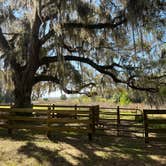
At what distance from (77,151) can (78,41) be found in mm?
6985

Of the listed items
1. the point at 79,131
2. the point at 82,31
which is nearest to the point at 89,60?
the point at 82,31

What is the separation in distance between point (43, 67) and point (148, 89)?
5346 mm

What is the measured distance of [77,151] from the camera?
9.03 metres

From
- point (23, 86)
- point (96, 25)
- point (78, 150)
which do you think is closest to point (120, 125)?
point (78, 150)

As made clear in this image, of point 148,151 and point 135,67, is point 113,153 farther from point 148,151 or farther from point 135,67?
point 135,67

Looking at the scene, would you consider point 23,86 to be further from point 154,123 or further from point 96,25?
point 154,123

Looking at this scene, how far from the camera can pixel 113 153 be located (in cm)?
894

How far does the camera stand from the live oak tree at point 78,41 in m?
13.3

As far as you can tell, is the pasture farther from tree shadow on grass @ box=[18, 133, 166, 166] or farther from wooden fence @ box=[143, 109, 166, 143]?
wooden fence @ box=[143, 109, 166, 143]

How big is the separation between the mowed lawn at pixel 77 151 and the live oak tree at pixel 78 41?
4.34 metres

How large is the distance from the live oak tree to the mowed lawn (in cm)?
434

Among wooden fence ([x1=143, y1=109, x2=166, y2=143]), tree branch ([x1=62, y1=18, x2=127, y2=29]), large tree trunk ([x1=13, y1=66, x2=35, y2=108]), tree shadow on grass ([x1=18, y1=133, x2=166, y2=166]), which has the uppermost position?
tree branch ([x1=62, y1=18, x2=127, y2=29])

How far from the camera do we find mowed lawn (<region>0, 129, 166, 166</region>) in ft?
27.3

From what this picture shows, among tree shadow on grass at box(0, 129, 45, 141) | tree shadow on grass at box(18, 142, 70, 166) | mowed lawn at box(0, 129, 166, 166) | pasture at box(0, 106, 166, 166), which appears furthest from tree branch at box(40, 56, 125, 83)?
tree shadow on grass at box(18, 142, 70, 166)
